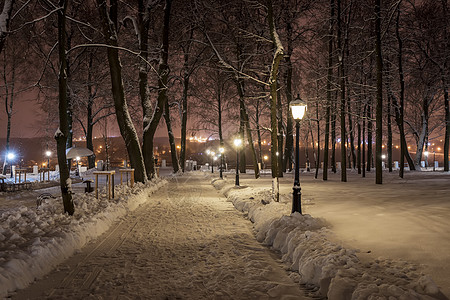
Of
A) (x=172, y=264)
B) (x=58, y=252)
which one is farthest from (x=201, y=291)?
(x=58, y=252)

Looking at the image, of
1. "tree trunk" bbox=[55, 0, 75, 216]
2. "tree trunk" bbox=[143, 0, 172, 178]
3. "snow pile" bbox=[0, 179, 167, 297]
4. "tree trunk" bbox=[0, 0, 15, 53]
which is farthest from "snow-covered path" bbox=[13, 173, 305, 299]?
"tree trunk" bbox=[143, 0, 172, 178]

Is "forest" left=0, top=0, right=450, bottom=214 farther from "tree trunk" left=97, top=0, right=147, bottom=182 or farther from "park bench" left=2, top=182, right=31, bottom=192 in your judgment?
"park bench" left=2, top=182, right=31, bottom=192

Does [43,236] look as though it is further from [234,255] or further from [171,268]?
[234,255]

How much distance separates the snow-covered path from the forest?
3434 mm

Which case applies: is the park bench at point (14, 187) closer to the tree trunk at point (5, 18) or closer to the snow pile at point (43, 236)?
the snow pile at point (43, 236)

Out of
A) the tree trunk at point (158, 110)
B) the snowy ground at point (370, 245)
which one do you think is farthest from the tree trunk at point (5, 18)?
the tree trunk at point (158, 110)

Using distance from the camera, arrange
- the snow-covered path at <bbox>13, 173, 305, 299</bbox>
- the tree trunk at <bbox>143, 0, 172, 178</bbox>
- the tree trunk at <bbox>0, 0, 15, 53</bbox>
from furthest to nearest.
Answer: the tree trunk at <bbox>143, 0, 172, 178</bbox>
the tree trunk at <bbox>0, 0, 15, 53</bbox>
the snow-covered path at <bbox>13, 173, 305, 299</bbox>

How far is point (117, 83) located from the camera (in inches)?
734

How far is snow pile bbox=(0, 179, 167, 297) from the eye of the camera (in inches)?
208

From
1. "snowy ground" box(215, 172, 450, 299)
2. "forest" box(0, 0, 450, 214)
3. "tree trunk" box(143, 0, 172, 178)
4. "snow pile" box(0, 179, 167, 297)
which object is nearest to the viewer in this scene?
"snowy ground" box(215, 172, 450, 299)

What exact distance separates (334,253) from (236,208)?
7905 mm

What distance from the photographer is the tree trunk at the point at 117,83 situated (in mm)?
18078

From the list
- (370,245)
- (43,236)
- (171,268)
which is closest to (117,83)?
(43,236)

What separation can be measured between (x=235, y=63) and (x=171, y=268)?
2315cm
